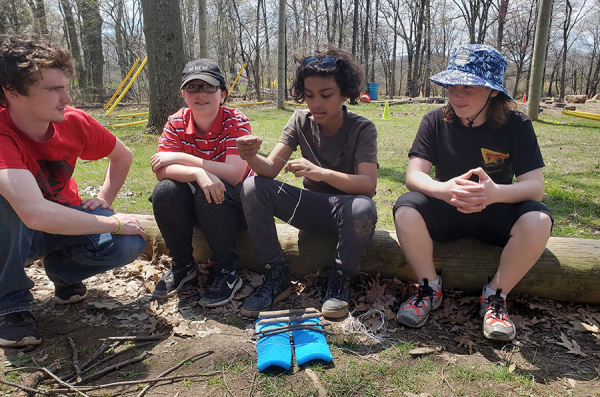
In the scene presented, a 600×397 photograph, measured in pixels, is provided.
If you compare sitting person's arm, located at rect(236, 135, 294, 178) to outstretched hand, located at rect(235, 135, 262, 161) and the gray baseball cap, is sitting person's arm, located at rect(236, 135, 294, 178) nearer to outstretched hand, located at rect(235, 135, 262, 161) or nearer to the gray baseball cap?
outstretched hand, located at rect(235, 135, 262, 161)

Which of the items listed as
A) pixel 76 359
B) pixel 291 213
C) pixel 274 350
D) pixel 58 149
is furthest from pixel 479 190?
pixel 58 149

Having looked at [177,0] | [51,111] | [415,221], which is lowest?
[415,221]

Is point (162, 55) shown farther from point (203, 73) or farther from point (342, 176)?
point (342, 176)

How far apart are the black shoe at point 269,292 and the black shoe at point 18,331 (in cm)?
112

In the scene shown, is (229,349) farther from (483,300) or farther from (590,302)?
(590,302)

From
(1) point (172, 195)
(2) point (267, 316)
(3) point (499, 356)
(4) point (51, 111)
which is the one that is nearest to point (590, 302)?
(3) point (499, 356)

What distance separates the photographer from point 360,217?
2.43m

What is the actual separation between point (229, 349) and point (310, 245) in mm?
937

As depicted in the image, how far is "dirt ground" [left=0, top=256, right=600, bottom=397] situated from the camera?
195cm

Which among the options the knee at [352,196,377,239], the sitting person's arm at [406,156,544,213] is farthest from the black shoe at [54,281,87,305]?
the sitting person's arm at [406,156,544,213]

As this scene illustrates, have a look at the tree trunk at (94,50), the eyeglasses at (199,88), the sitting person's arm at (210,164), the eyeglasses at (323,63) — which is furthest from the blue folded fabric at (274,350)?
the tree trunk at (94,50)

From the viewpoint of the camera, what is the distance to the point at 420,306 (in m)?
2.42

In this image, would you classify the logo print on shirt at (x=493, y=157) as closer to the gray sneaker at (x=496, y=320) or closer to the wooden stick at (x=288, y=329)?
the gray sneaker at (x=496, y=320)

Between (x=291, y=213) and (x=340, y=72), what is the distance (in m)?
0.99
